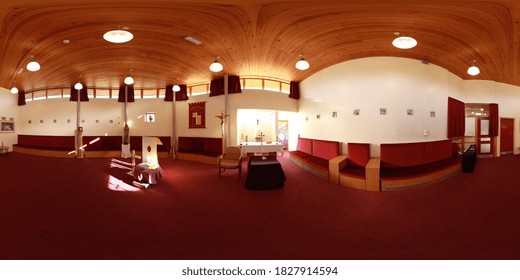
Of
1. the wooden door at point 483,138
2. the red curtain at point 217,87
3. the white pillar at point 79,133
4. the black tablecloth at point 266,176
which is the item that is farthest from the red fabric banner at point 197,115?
the wooden door at point 483,138

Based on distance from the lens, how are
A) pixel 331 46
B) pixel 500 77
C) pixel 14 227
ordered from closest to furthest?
pixel 14 227, pixel 331 46, pixel 500 77

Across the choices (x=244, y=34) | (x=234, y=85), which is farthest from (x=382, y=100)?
(x=234, y=85)

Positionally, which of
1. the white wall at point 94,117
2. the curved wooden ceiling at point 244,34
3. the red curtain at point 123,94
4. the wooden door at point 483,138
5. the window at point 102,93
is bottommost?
the wooden door at point 483,138

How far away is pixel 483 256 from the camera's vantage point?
1.56m

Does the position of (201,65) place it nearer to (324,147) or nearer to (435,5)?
(324,147)

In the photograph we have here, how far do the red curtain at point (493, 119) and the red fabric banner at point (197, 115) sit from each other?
716 centimetres

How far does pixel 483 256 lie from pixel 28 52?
7.22 meters

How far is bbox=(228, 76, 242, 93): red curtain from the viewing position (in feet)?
21.3

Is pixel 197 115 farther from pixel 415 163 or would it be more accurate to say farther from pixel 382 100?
pixel 415 163

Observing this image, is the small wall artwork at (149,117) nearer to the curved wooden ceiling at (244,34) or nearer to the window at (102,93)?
the window at (102,93)

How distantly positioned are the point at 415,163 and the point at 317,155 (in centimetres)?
171

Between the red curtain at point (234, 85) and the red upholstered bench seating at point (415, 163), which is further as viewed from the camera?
the red curtain at point (234, 85)

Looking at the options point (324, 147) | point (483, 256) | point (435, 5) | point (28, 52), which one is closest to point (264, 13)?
point (435, 5)

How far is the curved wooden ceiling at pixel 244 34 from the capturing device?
2598mm
